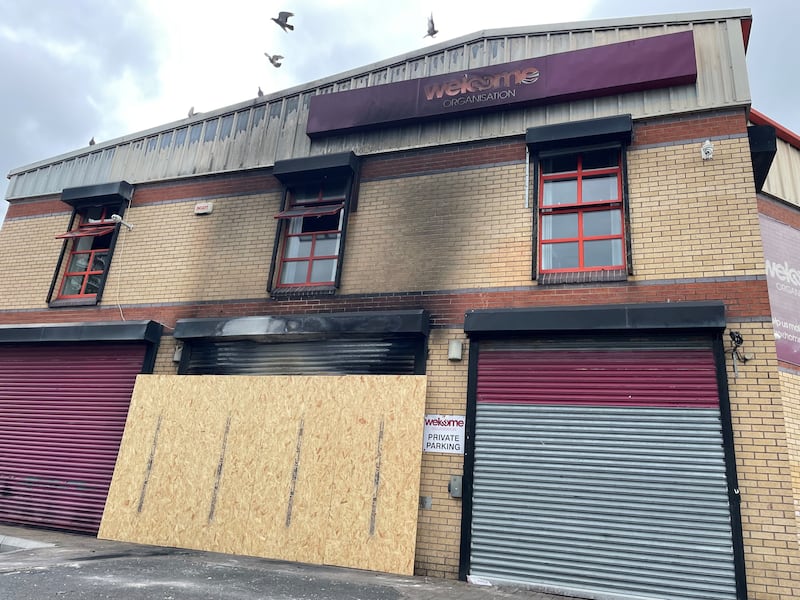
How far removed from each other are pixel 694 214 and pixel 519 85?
3.63 meters

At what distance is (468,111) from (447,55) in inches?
59.9

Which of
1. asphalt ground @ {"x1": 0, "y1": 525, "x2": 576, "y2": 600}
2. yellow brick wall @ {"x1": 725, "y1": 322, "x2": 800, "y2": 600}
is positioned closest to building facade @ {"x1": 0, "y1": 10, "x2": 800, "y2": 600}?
yellow brick wall @ {"x1": 725, "y1": 322, "x2": 800, "y2": 600}

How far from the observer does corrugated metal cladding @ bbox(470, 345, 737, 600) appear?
21.2ft

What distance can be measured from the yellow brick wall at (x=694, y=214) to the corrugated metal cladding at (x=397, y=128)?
840 millimetres

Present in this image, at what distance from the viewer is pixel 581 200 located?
28.3 ft

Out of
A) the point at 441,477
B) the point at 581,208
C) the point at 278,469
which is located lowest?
the point at 278,469

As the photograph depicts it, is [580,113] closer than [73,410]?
Yes

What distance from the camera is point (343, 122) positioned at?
1035cm

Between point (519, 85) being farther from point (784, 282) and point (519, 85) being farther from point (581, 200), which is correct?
point (784, 282)

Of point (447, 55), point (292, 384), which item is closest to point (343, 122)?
point (447, 55)

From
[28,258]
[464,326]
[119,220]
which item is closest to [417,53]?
[464,326]

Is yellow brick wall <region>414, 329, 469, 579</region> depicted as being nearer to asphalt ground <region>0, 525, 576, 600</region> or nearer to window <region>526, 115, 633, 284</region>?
asphalt ground <region>0, 525, 576, 600</region>

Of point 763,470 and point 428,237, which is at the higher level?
point 428,237

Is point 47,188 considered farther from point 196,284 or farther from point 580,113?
point 580,113
